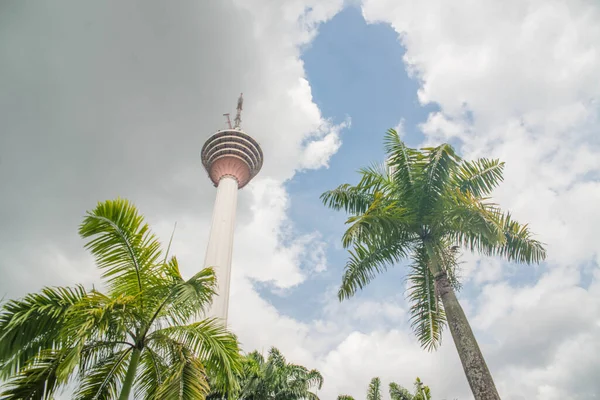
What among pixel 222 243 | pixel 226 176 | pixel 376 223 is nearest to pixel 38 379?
pixel 376 223

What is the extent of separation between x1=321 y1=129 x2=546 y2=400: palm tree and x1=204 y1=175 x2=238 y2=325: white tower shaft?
1720cm

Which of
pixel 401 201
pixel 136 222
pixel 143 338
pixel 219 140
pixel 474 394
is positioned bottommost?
pixel 474 394

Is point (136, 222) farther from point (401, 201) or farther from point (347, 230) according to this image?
point (401, 201)

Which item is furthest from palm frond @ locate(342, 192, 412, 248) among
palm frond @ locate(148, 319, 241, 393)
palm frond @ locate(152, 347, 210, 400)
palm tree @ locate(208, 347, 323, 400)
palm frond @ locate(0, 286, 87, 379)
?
palm tree @ locate(208, 347, 323, 400)

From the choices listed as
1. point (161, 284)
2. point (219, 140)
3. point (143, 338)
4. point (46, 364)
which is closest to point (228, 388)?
point (143, 338)

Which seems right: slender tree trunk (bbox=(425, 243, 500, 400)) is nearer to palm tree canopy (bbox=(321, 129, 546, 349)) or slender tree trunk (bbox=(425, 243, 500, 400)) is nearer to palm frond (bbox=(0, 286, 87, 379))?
palm tree canopy (bbox=(321, 129, 546, 349))

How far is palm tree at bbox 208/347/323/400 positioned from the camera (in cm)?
1703

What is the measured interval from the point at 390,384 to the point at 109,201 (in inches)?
773

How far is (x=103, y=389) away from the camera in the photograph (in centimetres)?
709

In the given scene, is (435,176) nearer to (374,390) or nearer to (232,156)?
(374,390)

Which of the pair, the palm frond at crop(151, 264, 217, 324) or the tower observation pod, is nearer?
the palm frond at crop(151, 264, 217, 324)

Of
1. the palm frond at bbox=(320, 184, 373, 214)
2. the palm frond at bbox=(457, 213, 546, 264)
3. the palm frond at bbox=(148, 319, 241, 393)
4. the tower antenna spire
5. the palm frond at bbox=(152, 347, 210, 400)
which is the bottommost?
the palm frond at bbox=(152, 347, 210, 400)

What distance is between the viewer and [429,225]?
36.1ft

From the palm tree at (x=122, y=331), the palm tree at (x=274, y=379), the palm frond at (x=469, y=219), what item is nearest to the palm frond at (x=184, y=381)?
the palm tree at (x=122, y=331)
